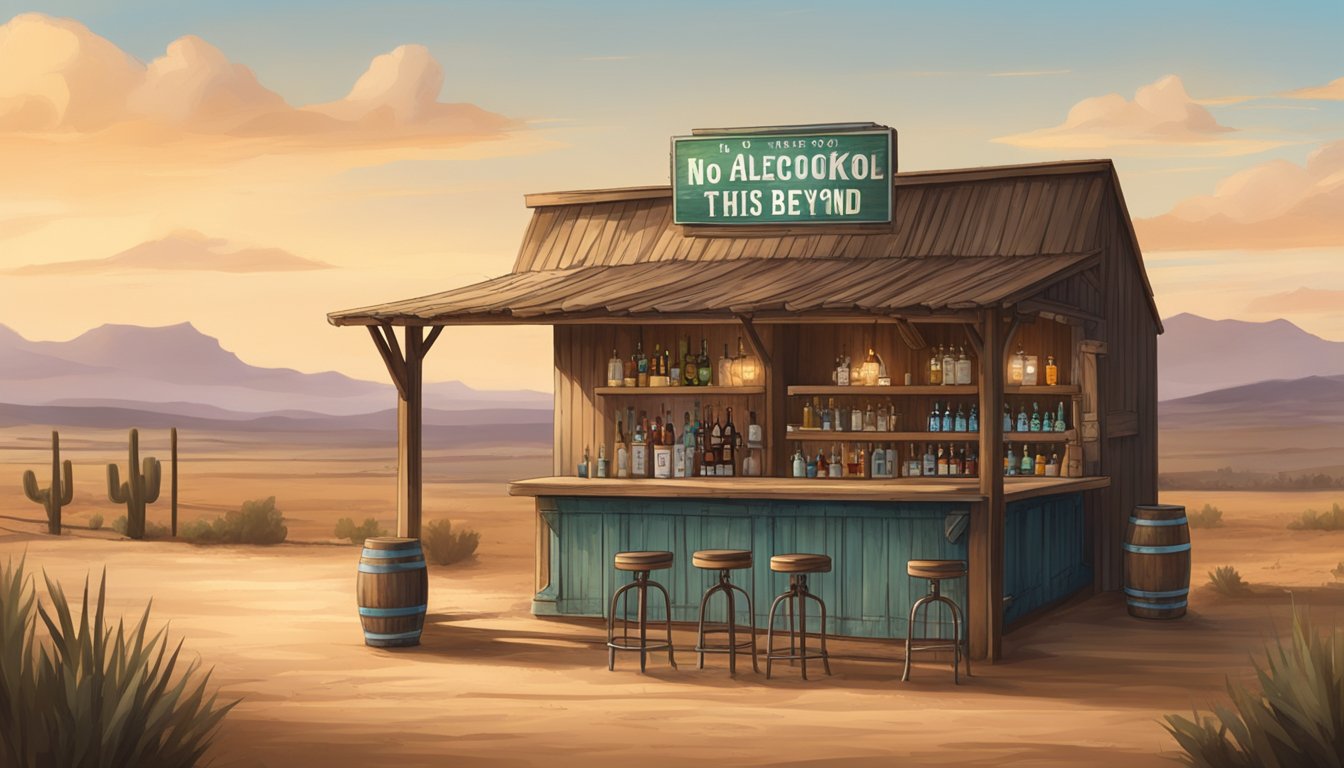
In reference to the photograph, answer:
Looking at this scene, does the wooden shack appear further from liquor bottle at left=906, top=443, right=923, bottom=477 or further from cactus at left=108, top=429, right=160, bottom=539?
cactus at left=108, top=429, right=160, bottom=539

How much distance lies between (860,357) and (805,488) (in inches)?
106

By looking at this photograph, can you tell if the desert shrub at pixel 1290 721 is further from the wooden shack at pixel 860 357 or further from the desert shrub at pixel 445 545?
the desert shrub at pixel 445 545

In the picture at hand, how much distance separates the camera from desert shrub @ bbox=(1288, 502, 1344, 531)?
24.4 m

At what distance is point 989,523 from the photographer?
37.4 feet

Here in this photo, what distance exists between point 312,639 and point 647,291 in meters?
3.64

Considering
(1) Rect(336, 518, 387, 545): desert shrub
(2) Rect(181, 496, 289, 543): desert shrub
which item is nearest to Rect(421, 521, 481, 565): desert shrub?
(2) Rect(181, 496, 289, 543): desert shrub

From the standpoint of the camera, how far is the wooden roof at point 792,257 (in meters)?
12.4

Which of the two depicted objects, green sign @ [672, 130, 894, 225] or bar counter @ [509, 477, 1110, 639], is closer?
bar counter @ [509, 477, 1110, 639]

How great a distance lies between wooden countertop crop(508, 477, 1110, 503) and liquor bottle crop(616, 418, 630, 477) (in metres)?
0.98

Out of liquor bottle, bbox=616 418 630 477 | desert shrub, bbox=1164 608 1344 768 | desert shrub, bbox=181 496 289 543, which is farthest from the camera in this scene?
desert shrub, bbox=181 496 289 543

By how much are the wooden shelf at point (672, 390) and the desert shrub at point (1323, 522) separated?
13.5m

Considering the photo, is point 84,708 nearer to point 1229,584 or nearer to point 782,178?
point 782,178

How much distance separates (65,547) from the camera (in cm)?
1961

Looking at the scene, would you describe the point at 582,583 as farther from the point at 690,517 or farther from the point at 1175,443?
the point at 1175,443
